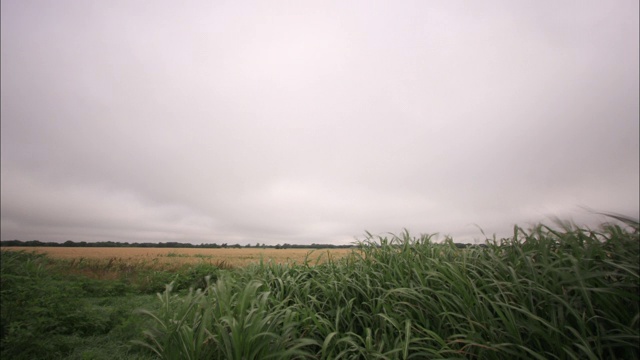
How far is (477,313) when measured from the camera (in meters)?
2.60

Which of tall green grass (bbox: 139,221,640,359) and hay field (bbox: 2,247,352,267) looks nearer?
tall green grass (bbox: 139,221,640,359)

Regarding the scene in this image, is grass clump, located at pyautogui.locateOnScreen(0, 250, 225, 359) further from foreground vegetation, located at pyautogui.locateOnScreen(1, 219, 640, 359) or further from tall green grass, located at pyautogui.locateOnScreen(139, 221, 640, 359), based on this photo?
tall green grass, located at pyautogui.locateOnScreen(139, 221, 640, 359)

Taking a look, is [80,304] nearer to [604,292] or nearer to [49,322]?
[49,322]

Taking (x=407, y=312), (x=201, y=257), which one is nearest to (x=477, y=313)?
(x=407, y=312)

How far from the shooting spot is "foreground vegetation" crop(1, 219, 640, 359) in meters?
2.11

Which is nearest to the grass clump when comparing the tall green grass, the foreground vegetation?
the foreground vegetation

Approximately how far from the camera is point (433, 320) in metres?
3.02

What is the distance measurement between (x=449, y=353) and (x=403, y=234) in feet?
8.59

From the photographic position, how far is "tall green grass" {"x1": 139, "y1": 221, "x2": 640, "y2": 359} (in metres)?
→ 2.06

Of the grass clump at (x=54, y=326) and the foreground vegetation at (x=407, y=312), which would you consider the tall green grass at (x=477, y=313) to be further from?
the grass clump at (x=54, y=326)

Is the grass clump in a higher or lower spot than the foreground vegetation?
lower

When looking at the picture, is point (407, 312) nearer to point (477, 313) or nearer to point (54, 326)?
point (477, 313)

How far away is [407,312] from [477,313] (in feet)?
2.31

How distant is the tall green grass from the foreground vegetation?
0.01 m
